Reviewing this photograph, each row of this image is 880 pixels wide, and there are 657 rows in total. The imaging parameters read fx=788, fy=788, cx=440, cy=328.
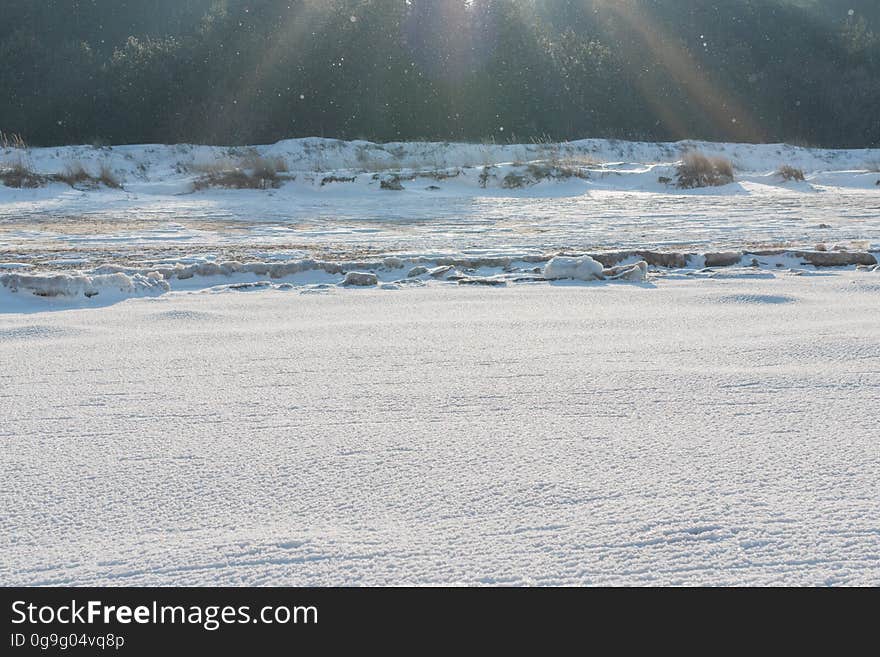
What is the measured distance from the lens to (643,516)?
0.90 m

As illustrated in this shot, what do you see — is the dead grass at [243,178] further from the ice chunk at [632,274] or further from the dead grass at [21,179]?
the ice chunk at [632,274]

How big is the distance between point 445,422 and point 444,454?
160mm

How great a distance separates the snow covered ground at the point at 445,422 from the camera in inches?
32.6

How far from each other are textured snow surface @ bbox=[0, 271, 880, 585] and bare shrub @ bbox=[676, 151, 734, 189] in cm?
716

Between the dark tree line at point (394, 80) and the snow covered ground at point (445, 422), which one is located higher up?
Result: the dark tree line at point (394, 80)

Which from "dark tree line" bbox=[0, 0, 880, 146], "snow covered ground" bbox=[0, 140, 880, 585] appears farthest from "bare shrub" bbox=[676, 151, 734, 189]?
"dark tree line" bbox=[0, 0, 880, 146]

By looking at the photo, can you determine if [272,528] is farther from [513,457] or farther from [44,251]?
[44,251]

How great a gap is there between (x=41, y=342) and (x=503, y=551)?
5.12 feet

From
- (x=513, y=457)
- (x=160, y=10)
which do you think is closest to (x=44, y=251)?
(x=513, y=457)

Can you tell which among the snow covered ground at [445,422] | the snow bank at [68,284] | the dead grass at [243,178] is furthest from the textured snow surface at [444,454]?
the dead grass at [243,178]

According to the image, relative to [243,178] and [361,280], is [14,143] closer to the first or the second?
[243,178]

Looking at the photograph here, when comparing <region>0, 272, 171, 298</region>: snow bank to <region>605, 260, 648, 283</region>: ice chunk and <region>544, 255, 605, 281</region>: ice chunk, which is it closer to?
<region>544, 255, 605, 281</region>: ice chunk

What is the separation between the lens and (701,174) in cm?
892

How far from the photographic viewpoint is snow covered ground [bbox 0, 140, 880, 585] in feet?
2.72
